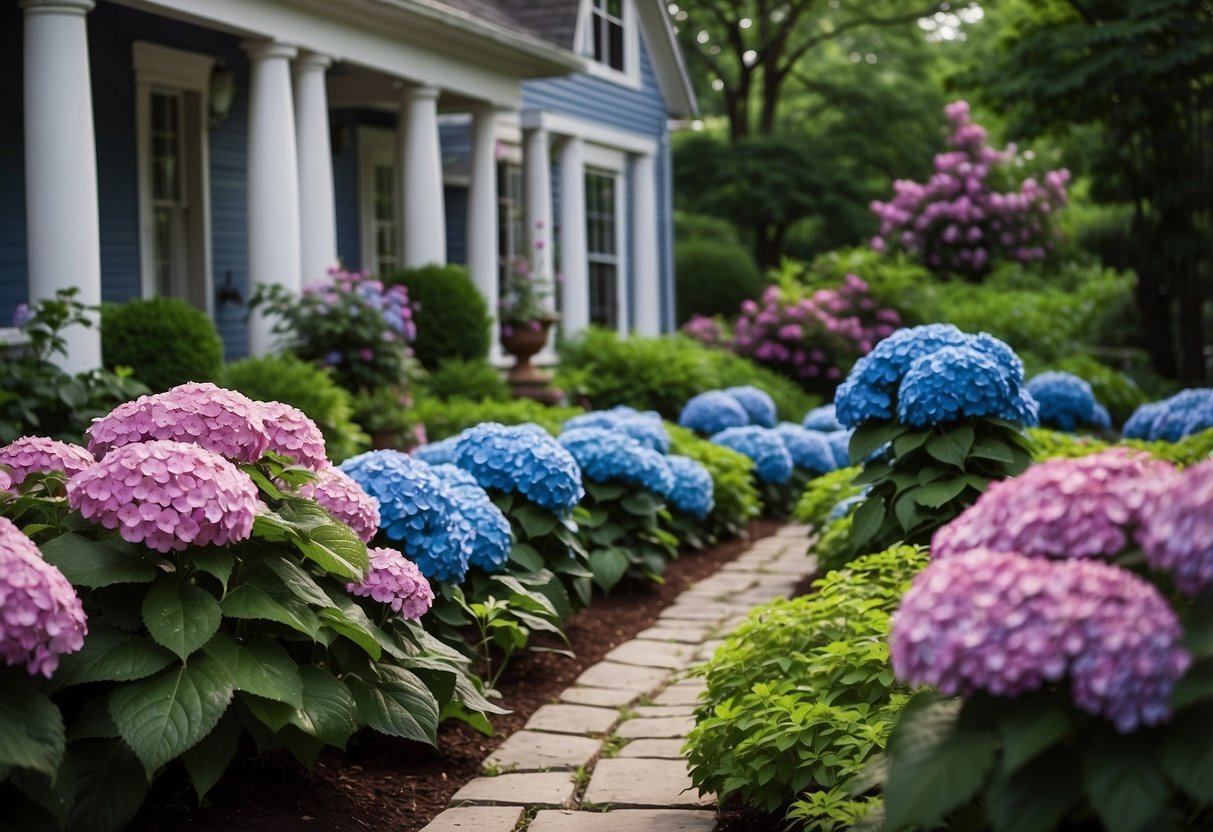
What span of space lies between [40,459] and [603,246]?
14013mm

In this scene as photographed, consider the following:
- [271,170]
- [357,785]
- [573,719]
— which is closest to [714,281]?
[271,170]

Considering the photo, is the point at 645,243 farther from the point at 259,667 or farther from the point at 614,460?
the point at 259,667

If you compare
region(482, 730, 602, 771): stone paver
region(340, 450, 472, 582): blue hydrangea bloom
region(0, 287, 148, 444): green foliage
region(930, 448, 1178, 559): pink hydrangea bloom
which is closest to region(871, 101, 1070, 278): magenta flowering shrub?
region(0, 287, 148, 444): green foliage

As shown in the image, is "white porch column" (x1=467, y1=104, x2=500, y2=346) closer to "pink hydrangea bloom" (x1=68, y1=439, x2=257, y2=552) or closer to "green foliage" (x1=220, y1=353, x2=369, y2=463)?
"green foliage" (x1=220, y1=353, x2=369, y2=463)

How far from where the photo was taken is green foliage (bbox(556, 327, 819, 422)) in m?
13.0

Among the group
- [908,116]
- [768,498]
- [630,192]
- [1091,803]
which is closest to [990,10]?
[908,116]

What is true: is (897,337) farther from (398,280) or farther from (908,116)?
(908,116)

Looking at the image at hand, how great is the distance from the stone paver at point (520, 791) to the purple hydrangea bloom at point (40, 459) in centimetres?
131

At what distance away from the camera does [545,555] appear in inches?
219

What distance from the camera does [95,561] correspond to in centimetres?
312

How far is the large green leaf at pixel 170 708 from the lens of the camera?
9.47 ft

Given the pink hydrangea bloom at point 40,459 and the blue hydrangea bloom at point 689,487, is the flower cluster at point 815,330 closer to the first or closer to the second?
the blue hydrangea bloom at point 689,487

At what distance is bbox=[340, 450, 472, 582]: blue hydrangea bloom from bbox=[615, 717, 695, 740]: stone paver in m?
0.71

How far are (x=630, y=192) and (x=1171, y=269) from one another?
653 centimetres
